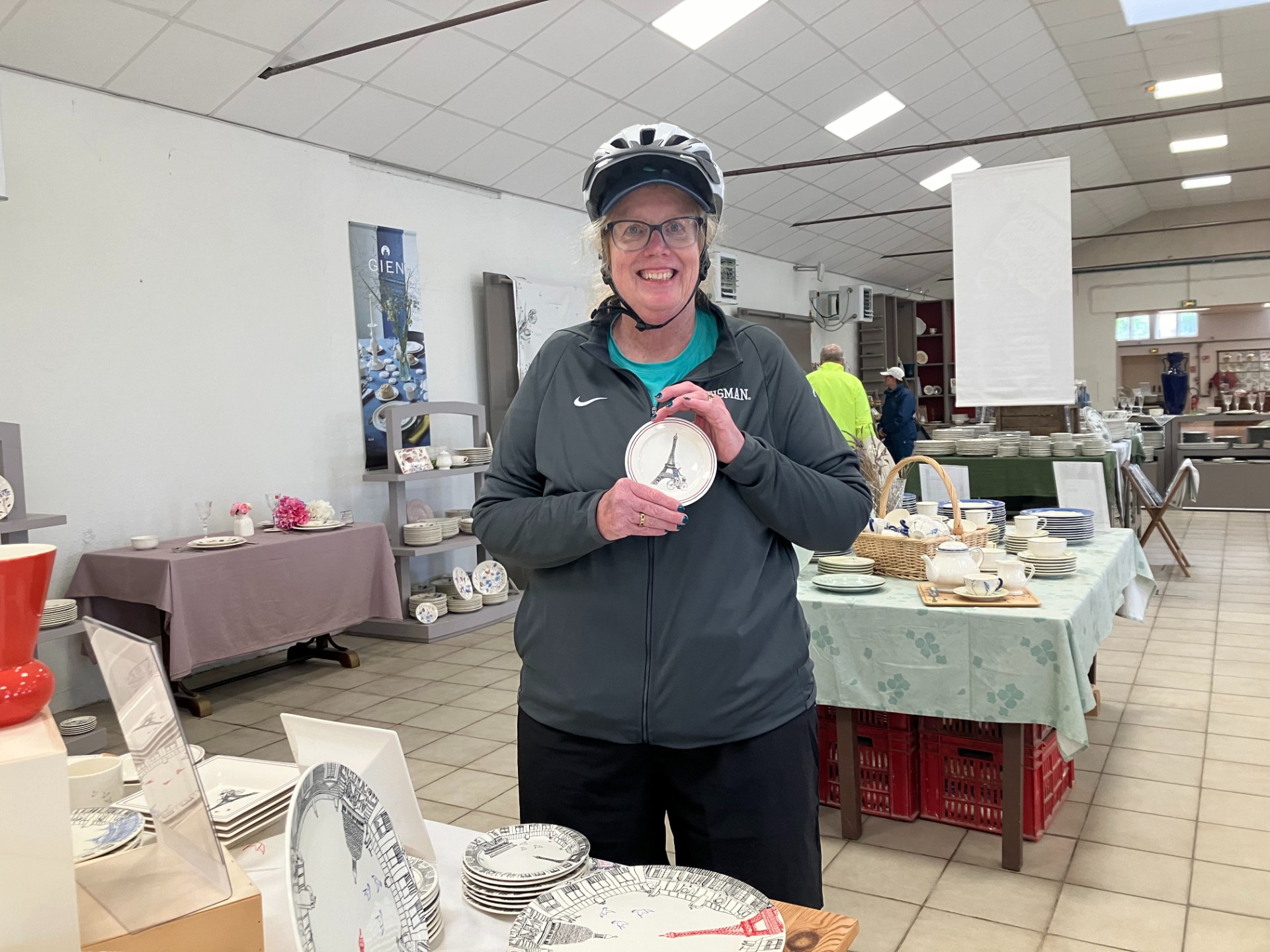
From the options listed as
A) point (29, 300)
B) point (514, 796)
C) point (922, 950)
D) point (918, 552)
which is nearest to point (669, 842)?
point (514, 796)

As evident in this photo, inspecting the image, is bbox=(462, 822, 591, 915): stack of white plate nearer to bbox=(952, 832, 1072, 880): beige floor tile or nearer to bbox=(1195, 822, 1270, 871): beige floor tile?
bbox=(952, 832, 1072, 880): beige floor tile

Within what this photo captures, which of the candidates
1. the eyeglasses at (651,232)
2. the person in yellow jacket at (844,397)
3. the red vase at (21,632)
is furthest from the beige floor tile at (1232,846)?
the person in yellow jacket at (844,397)

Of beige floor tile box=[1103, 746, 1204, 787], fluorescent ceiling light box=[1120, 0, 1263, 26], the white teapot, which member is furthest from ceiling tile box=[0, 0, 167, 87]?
fluorescent ceiling light box=[1120, 0, 1263, 26]

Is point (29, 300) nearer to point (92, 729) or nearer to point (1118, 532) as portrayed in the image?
point (92, 729)

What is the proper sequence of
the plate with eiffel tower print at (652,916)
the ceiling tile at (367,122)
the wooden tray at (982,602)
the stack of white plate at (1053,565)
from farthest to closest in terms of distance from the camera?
1. the ceiling tile at (367,122)
2. the stack of white plate at (1053,565)
3. the wooden tray at (982,602)
4. the plate with eiffel tower print at (652,916)

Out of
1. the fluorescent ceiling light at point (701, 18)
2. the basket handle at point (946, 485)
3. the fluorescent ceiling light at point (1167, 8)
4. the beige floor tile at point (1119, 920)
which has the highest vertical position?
the fluorescent ceiling light at point (1167, 8)

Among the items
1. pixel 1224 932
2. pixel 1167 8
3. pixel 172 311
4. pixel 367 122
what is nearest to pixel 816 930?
pixel 1224 932

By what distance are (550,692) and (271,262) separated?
531 centimetres

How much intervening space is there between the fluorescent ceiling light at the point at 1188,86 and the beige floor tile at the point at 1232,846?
10122 mm

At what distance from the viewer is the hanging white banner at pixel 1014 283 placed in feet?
14.3

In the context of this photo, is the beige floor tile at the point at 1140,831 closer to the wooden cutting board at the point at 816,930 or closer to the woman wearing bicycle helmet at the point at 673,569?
the woman wearing bicycle helmet at the point at 673,569

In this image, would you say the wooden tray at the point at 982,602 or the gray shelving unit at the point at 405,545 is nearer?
the wooden tray at the point at 982,602

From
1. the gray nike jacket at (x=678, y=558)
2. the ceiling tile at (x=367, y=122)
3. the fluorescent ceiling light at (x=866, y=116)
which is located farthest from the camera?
the fluorescent ceiling light at (x=866, y=116)

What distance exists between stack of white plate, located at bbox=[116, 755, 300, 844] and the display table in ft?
0.12
